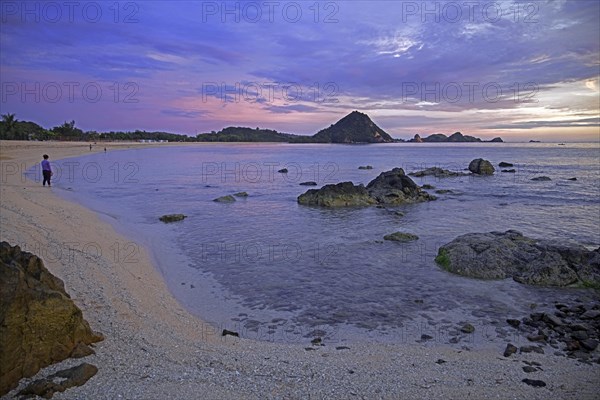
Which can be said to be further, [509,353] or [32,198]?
[32,198]

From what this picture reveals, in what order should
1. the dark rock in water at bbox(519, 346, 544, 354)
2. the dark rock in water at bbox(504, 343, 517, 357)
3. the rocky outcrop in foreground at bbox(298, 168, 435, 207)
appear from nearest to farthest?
the dark rock in water at bbox(504, 343, 517, 357) < the dark rock in water at bbox(519, 346, 544, 354) < the rocky outcrop in foreground at bbox(298, 168, 435, 207)

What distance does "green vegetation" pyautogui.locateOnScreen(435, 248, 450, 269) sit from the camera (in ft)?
39.7

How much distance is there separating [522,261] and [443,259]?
2.11 m

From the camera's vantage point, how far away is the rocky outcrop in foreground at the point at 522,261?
35.4 feet

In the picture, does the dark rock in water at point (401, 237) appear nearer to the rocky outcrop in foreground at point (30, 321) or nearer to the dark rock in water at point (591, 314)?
the dark rock in water at point (591, 314)

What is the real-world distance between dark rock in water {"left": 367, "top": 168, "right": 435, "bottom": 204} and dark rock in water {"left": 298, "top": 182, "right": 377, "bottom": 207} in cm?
89

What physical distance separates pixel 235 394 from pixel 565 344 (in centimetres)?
588

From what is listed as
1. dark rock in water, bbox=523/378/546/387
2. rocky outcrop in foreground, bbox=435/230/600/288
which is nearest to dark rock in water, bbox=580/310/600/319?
rocky outcrop in foreground, bbox=435/230/600/288

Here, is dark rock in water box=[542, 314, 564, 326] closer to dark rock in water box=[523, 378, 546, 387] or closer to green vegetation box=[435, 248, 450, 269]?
dark rock in water box=[523, 378, 546, 387]

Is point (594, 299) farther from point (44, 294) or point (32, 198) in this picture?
point (32, 198)

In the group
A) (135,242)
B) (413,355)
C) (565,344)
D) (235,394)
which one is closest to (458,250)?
(565,344)

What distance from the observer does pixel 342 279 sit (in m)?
11.1

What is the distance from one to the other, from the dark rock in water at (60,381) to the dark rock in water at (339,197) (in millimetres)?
19248

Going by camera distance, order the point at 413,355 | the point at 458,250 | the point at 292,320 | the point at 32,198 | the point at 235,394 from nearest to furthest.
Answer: the point at 235,394 < the point at 413,355 < the point at 292,320 < the point at 458,250 < the point at 32,198
